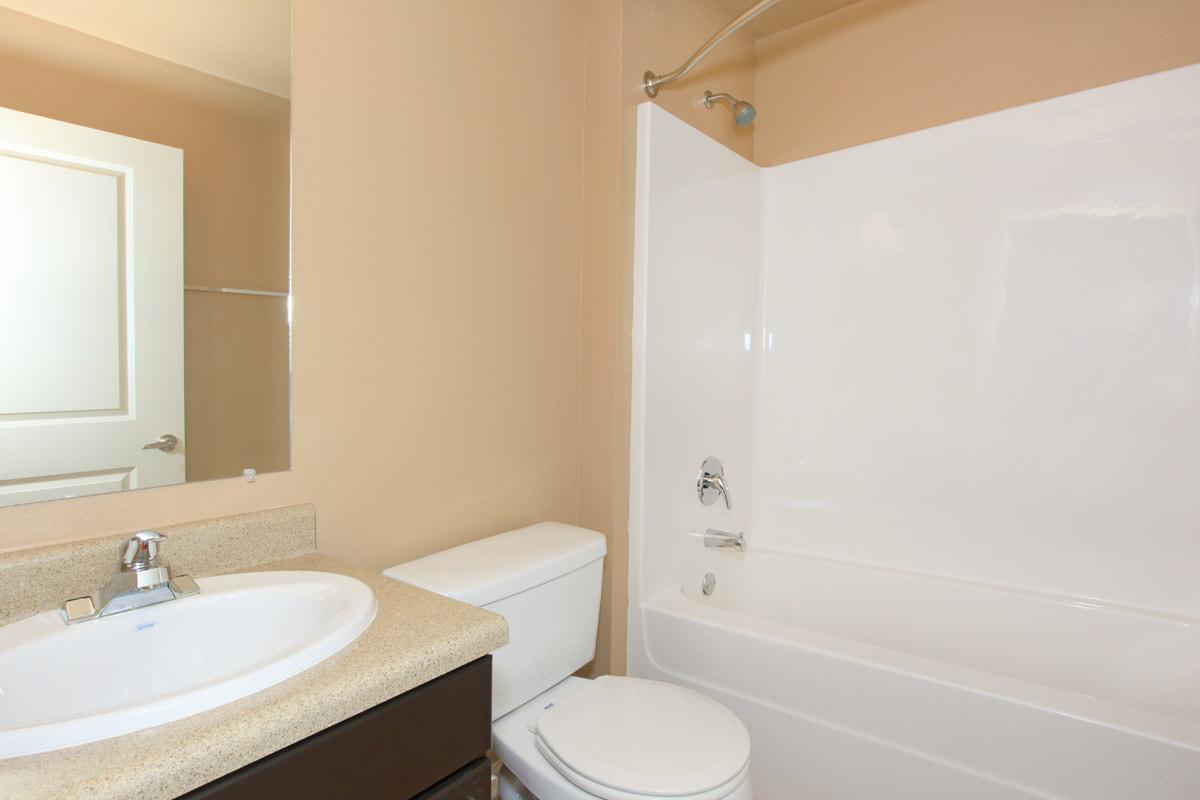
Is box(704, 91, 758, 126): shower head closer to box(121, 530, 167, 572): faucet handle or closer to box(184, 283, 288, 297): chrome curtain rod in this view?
box(184, 283, 288, 297): chrome curtain rod

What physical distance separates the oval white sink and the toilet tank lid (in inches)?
9.1

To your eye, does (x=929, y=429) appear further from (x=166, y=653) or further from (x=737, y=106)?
(x=166, y=653)

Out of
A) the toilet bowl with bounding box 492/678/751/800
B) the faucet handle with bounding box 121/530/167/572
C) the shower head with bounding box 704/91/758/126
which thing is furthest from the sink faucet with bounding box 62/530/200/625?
the shower head with bounding box 704/91/758/126

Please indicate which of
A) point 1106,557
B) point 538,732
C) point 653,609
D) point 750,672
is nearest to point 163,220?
point 538,732

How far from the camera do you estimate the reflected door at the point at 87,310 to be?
901 millimetres

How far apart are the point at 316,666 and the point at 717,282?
5.53 ft

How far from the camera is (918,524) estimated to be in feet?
6.86

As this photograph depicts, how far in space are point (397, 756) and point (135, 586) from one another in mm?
449

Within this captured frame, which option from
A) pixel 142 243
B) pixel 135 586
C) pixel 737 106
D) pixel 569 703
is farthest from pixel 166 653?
pixel 737 106

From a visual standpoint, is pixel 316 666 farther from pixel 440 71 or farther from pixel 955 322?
pixel 955 322

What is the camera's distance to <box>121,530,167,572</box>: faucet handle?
0.92 metres

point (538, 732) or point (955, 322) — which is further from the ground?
point (955, 322)

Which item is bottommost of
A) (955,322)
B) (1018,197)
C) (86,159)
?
(955,322)

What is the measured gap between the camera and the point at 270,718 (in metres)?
0.66
